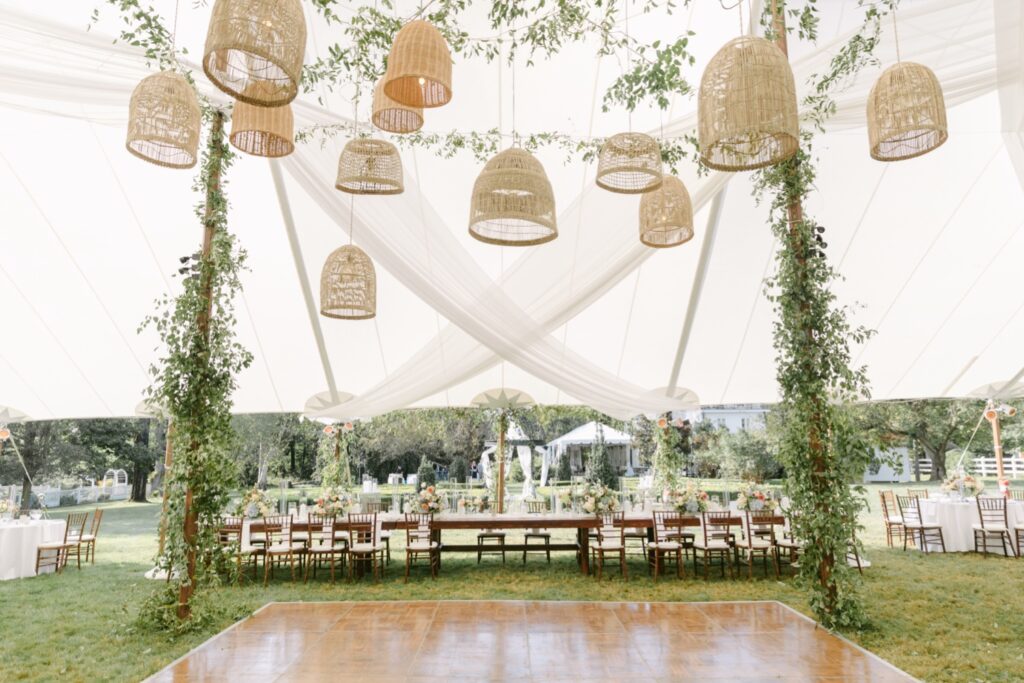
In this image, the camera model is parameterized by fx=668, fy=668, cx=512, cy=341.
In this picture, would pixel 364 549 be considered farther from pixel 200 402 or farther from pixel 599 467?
pixel 599 467

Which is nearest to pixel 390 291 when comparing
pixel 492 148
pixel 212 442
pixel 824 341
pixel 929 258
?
pixel 492 148

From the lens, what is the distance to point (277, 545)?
7.96 meters

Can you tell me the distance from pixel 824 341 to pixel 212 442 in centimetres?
465

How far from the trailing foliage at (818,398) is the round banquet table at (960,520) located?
519cm

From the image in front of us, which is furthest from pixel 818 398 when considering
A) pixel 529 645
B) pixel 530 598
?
pixel 530 598

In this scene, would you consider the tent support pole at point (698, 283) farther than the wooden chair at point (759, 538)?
No

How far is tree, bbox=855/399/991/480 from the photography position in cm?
2233

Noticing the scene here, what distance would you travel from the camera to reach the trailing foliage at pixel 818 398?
480cm

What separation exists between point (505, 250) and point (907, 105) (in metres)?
4.37

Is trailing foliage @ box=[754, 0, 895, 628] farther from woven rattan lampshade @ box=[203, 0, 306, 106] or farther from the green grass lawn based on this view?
woven rattan lampshade @ box=[203, 0, 306, 106]

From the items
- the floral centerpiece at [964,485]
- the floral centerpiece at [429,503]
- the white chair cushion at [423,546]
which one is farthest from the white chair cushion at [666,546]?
the floral centerpiece at [964,485]

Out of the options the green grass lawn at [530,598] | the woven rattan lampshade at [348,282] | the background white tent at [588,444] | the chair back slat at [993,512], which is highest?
the woven rattan lampshade at [348,282]

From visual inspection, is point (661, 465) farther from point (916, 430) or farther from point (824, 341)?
point (916, 430)

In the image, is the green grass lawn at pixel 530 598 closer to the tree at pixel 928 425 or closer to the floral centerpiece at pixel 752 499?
the floral centerpiece at pixel 752 499
